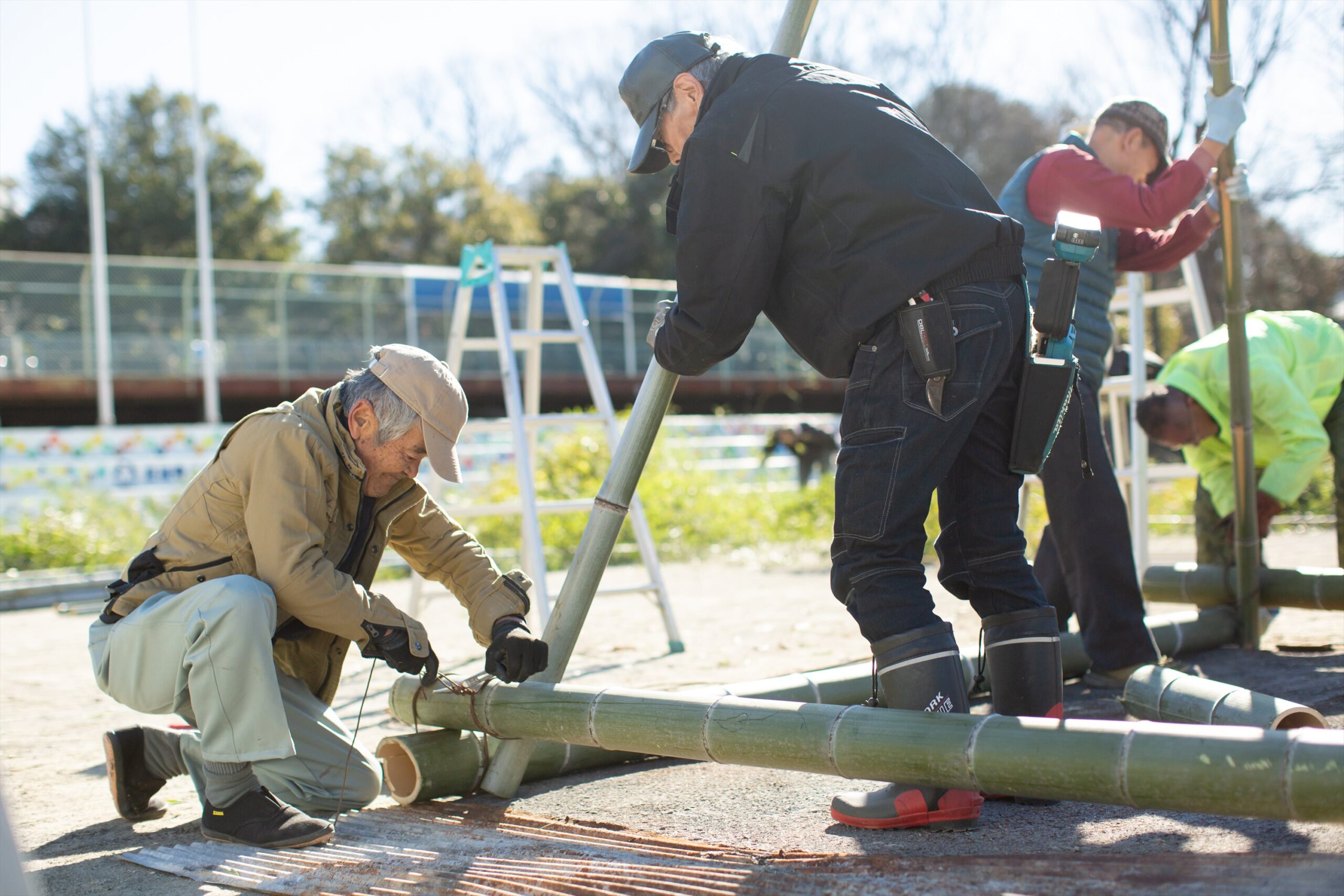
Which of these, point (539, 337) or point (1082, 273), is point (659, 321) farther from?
point (539, 337)

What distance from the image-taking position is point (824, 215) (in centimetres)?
238

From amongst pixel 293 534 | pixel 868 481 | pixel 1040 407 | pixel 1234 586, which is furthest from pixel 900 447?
pixel 1234 586

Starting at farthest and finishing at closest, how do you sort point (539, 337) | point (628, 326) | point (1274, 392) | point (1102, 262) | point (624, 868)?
point (628, 326), point (539, 337), point (1274, 392), point (1102, 262), point (624, 868)

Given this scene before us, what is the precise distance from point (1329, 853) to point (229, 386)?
20.7 m

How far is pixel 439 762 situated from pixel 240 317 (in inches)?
719

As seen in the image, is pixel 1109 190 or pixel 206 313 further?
pixel 206 313

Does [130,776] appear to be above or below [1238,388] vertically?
below

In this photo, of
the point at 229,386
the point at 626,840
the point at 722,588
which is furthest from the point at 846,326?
the point at 229,386

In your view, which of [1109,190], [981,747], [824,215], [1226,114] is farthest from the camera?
[1226,114]

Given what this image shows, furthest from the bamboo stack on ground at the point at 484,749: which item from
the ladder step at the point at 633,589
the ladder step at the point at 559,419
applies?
the ladder step at the point at 559,419

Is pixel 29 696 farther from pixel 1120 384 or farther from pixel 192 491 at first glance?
pixel 1120 384

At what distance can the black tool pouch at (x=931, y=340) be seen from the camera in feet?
7.47

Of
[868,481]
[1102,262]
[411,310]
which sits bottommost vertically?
[868,481]

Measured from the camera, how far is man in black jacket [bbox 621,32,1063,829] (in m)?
2.32
